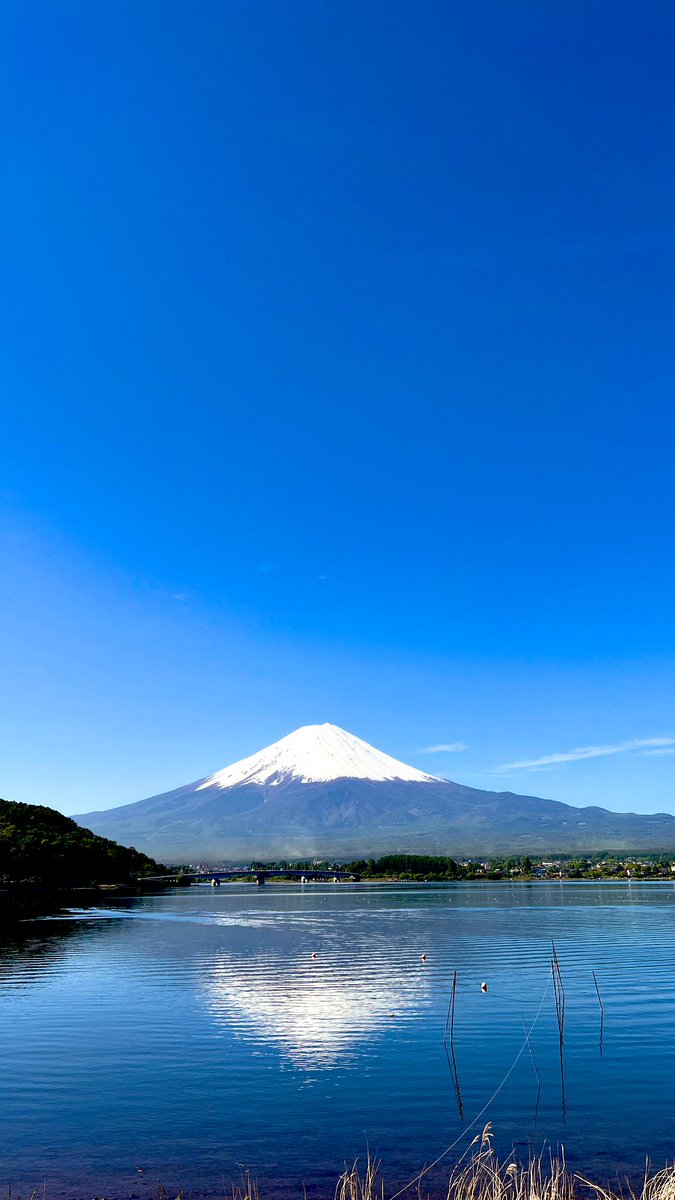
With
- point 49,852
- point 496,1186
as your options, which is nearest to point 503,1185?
point 496,1186

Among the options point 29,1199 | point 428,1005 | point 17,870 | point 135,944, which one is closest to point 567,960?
point 428,1005

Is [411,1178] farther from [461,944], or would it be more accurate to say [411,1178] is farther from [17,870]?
[17,870]

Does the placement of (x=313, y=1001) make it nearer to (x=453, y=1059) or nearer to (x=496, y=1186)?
(x=453, y=1059)

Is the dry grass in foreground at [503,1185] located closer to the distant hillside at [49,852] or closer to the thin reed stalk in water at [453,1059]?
the thin reed stalk in water at [453,1059]

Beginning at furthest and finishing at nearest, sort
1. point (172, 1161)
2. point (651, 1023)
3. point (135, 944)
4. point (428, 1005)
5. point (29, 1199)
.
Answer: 1. point (135, 944)
2. point (428, 1005)
3. point (651, 1023)
4. point (172, 1161)
5. point (29, 1199)

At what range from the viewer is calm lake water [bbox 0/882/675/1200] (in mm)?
18766

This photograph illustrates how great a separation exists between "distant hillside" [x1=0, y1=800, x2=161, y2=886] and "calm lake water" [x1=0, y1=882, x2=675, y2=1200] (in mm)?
81566

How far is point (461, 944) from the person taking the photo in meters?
63.4

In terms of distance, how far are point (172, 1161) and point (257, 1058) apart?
32.8ft

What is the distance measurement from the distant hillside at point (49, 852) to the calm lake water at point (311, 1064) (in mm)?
81566

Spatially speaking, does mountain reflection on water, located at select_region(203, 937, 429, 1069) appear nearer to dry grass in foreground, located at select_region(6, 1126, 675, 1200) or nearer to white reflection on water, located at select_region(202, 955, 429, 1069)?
white reflection on water, located at select_region(202, 955, 429, 1069)

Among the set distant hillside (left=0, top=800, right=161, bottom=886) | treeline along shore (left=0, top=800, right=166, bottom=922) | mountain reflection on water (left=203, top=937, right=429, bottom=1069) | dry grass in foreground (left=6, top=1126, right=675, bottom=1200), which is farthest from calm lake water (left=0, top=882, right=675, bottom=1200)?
distant hillside (left=0, top=800, right=161, bottom=886)

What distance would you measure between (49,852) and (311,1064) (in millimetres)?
123663

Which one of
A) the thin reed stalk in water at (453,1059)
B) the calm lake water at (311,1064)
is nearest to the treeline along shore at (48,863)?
the calm lake water at (311,1064)
